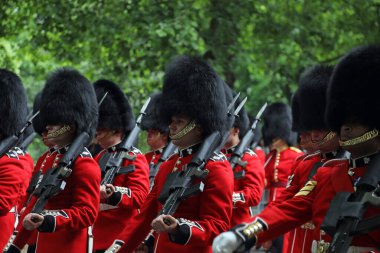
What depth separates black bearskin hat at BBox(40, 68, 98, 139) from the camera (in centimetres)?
650

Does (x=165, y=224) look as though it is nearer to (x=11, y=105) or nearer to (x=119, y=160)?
(x=119, y=160)

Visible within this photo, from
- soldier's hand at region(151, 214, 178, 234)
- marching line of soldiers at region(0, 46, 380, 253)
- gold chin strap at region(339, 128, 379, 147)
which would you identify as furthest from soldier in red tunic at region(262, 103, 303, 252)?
gold chin strap at region(339, 128, 379, 147)

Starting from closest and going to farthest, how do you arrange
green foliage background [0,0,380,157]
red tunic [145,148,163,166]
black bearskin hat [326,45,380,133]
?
1. black bearskin hat [326,45,380,133]
2. red tunic [145,148,163,166]
3. green foliage background [0,0,380,157]

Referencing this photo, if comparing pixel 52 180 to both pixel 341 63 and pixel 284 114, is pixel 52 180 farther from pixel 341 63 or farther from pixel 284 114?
pixel 284 114

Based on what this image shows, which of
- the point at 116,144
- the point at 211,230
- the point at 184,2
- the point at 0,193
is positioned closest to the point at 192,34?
the point at 184,2

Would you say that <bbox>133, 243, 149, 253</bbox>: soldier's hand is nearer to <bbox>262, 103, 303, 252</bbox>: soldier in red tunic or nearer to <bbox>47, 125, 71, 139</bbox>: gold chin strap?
<bbox>47, 125, 71, 139</bbox>: gold chin strap

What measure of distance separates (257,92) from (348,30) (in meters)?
4.32

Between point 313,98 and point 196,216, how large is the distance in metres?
1.68

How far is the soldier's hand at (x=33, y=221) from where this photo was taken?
5488mm

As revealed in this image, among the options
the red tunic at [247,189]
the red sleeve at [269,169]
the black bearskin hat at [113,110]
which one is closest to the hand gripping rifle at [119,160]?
the black bearskin hat at [113,110]

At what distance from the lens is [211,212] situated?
5332mm

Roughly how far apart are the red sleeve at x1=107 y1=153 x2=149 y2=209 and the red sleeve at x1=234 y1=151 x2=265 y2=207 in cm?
96

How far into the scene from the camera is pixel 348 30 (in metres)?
15.7

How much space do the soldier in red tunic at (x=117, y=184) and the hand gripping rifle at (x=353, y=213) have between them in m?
3.01
